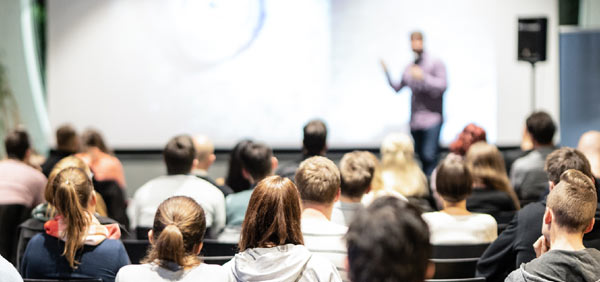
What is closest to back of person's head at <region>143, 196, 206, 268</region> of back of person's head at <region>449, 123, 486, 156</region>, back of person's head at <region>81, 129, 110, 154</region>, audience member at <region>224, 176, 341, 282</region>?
audience member at <region>224, 176, 341, 282</region>

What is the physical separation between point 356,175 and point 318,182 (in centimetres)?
66

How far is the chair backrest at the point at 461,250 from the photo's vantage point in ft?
11.5

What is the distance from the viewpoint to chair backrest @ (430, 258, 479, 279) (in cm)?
329

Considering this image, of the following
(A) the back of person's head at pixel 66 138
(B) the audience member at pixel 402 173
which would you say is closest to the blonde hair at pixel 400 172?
(B) the audience member at pixel 402 173

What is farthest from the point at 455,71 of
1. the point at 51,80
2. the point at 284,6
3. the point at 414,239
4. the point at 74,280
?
the point at 414,239

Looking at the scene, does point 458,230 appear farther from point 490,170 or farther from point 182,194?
point 182,194

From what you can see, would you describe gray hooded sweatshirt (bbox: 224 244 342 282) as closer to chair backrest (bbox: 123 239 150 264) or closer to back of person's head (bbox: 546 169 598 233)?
back of person's head (bbox: 546 169 598 233)

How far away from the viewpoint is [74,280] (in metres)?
2.87

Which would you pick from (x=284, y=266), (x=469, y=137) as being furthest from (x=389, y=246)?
(x=469, y=137)

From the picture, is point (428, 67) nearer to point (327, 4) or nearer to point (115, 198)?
point (327, 4)

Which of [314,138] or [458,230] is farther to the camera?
[314,138]

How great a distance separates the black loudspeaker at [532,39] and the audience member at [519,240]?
13.4 feet

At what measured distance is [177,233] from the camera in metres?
2.37

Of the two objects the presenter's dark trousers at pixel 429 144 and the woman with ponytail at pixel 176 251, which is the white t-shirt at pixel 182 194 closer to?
the woman with ponytail at pixel 176 251
